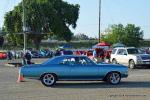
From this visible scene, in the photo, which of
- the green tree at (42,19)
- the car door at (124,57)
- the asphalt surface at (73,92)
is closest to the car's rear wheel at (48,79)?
the asphalt surface at (73,92)

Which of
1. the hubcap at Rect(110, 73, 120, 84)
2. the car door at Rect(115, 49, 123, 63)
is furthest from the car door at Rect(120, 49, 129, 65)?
the hubcap at Rect(110, 73, 120, 84)

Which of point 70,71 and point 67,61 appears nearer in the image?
point 70,71

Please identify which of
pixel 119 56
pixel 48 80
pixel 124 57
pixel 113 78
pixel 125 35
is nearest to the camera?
pixel 48 80

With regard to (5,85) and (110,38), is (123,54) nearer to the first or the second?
(5,85)

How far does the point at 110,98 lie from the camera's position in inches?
594

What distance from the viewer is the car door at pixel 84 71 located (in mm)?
20062

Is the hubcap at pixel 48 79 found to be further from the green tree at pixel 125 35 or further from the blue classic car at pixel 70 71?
the green tree at pixel 125 35

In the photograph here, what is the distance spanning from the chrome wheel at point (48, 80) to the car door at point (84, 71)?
85 cm

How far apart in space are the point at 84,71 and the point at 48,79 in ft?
5.39

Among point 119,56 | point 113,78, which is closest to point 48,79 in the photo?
point 113,78

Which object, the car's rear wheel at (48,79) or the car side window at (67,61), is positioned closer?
the car's rear wheel at (48,79)

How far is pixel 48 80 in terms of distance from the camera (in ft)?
65.5

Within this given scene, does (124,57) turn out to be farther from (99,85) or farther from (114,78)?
(99,85)

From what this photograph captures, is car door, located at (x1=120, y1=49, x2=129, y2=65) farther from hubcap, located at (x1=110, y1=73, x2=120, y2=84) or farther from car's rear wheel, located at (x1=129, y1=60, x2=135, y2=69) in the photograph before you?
hubcap, located at (x1=110, y1=73, x2=120, y2=84)
